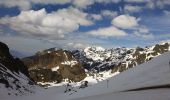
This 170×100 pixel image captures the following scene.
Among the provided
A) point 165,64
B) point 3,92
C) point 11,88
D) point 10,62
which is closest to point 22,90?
point 11,88

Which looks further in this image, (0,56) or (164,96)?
(0,56)

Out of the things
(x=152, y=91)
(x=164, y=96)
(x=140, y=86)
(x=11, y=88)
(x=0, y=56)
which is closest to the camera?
(x=164, y=96)

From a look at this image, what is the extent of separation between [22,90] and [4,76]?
992cm

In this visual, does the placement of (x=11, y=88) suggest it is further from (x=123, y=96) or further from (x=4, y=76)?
(x=123, y=96)

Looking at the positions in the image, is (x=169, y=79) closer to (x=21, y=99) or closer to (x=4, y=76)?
(x=21, y=99)

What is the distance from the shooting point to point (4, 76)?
124625 mm

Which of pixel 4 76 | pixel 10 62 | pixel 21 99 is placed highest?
pixel 10 62

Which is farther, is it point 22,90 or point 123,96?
point 22,90

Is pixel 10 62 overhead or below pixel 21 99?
overhead

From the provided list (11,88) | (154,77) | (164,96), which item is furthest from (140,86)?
(11,88)

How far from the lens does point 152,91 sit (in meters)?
10.8

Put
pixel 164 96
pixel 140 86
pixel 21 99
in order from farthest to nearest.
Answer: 1. pixel 21 99
2. pixel 140 86
3. pixel 164 96

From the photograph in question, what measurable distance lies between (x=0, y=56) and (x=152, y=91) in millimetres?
158068

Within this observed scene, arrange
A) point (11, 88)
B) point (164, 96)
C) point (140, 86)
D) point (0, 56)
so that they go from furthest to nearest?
point (0, 56), point (11, 88), point (140, 86), point (164, 96)
